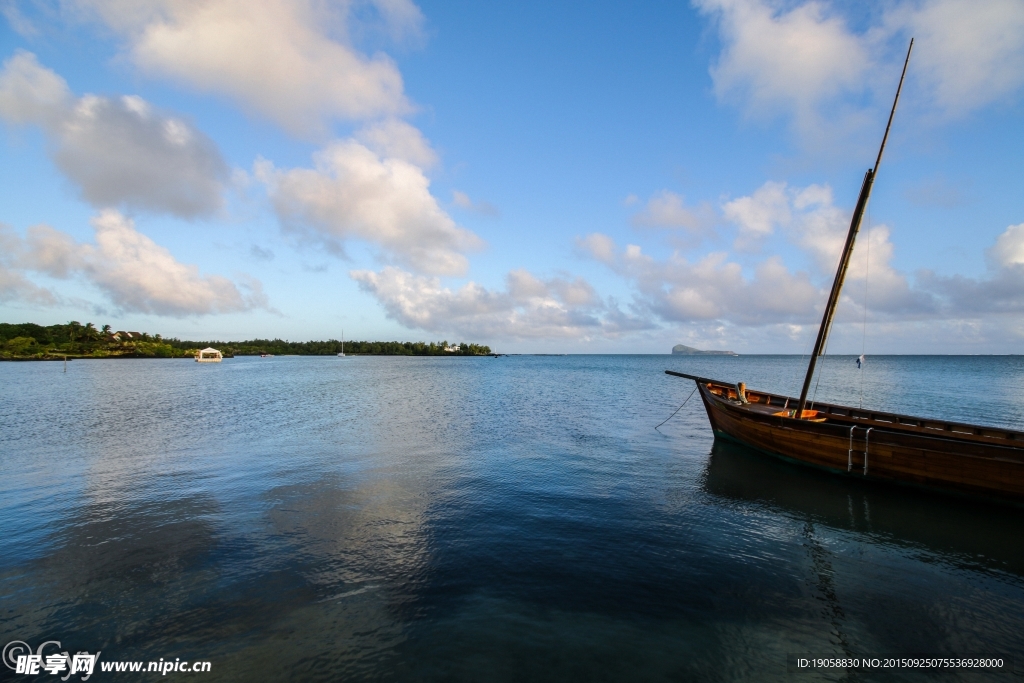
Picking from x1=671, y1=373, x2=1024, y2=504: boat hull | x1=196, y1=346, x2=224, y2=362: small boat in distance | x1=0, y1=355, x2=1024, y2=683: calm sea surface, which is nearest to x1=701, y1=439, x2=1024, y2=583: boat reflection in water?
x1=0, y1=355, x2=1024, y2=683: calm sea surface

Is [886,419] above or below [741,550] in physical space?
above

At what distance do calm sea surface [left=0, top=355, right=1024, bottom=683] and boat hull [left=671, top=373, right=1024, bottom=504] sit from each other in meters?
0.75

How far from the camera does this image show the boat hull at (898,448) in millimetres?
13914

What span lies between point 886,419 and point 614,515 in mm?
16723

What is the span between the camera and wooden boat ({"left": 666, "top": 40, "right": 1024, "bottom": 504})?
45.9 ft

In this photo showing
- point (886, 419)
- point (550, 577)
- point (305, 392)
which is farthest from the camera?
point (305, 392)

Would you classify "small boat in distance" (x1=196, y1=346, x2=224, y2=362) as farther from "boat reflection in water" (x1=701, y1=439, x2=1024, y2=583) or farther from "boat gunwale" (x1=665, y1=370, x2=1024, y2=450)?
"boat reflection in water" (x1=701, y1=439, x2=1024, y2=583)

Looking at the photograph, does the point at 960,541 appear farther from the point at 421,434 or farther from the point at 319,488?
the point at 421,434

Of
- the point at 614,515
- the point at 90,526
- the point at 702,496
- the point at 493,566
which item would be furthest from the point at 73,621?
the point at 702,496

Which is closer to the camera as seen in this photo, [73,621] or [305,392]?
[73,621]

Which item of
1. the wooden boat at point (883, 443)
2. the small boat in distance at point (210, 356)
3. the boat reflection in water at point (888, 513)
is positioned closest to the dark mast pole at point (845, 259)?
the wooden boat at point (883, 443)

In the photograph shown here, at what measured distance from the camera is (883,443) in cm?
1611

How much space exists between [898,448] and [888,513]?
109 inches

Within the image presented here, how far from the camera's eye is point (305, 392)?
53438 millimetres
